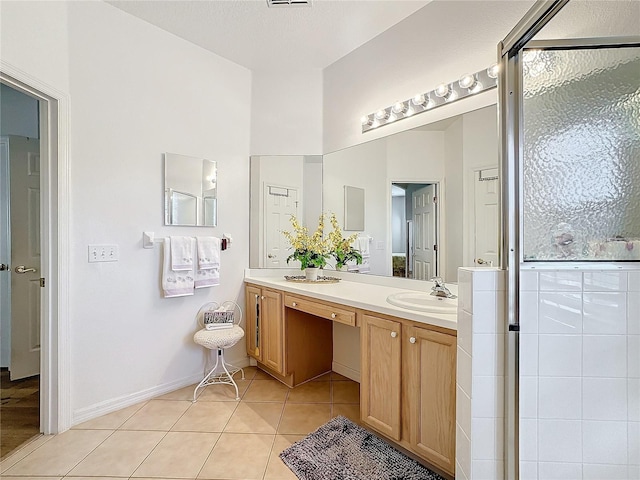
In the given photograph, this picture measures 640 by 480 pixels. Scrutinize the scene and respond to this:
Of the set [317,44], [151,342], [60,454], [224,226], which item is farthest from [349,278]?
[60,454]

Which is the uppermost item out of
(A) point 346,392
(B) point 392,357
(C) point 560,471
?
(B) point 392,357

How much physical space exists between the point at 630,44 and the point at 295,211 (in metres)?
2.22

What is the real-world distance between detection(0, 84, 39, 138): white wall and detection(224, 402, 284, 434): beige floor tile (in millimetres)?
2825

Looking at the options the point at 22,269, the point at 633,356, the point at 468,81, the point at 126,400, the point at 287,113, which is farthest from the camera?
the point at 287,113

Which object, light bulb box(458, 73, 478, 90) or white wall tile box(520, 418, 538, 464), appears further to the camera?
light bulb box(458, 73, 478, 90)

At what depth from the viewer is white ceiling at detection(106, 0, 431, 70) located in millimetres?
2033

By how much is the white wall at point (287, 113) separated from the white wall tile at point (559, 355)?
2.19 m

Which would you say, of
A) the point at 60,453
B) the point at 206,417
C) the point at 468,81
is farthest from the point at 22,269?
the point at 468,81

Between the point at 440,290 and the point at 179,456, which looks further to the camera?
the point at 440,290

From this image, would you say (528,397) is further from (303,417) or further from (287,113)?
(287,113)

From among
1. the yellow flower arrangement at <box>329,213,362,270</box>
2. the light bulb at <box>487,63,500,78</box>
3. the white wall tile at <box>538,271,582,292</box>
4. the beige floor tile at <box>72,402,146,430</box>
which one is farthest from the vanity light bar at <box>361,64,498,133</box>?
the beige floor tile at <box>72,402,146,430</box>

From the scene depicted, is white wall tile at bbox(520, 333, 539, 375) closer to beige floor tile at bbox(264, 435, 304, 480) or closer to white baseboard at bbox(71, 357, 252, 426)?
beige floor tile at bbox(264, 435, 304, 480)

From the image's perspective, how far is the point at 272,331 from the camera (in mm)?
2426

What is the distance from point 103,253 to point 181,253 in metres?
0.48
